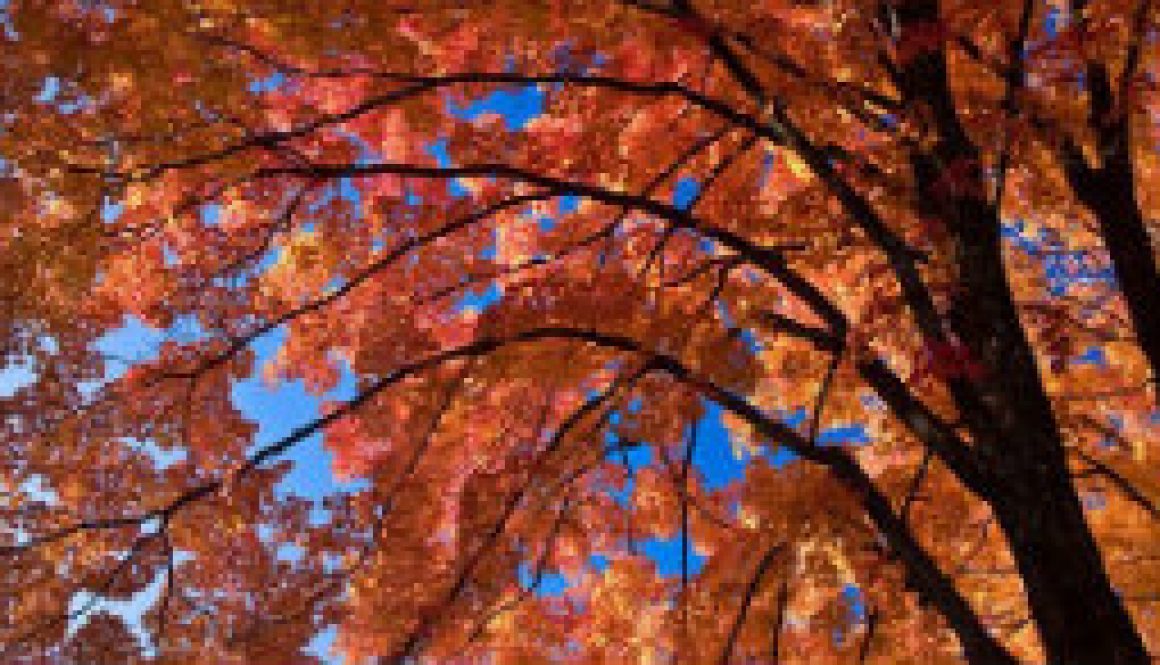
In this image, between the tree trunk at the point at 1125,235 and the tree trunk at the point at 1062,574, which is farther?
the tree trunk at the point at 1125,235

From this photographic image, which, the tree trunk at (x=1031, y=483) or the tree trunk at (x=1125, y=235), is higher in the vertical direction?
the tree trunk at (x=1125, y=235)

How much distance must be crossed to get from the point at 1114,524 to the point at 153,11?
8443mm

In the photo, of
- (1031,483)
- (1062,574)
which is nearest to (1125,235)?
(1031,483)

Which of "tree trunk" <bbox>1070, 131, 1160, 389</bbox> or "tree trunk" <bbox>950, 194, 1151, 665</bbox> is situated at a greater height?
"tree trunk" <bbox>1070, 131, 1160, 389</bbox>

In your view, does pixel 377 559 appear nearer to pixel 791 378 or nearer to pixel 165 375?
pixel 165 375

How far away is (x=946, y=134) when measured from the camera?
5.84 metres

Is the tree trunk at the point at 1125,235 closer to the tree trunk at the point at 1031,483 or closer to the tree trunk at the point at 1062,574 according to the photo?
the tree trunk at the point at 1031,483

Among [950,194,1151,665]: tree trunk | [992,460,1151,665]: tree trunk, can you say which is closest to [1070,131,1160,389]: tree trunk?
[950,194,1151,665]: tree trunk

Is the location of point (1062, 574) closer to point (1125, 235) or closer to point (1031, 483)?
point (1031, 483)

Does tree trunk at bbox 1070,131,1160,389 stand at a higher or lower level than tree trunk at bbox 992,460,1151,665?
higher

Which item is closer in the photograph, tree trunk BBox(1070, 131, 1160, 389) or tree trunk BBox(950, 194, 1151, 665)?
tree trunk BBox(950, 194, 1151, 665)

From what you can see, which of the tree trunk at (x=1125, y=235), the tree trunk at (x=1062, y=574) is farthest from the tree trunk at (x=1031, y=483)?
the tree trunk at (x=1125, y=235)

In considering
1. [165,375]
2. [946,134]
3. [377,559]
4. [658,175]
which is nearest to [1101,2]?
[946,134]

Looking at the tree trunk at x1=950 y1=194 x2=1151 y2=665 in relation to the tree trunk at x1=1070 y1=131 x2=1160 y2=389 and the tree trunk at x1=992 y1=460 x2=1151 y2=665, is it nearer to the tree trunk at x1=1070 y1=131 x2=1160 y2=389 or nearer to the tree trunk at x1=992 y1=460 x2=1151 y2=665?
the tree trunk at x1=992 y1=460 x2=1151 y2=665
